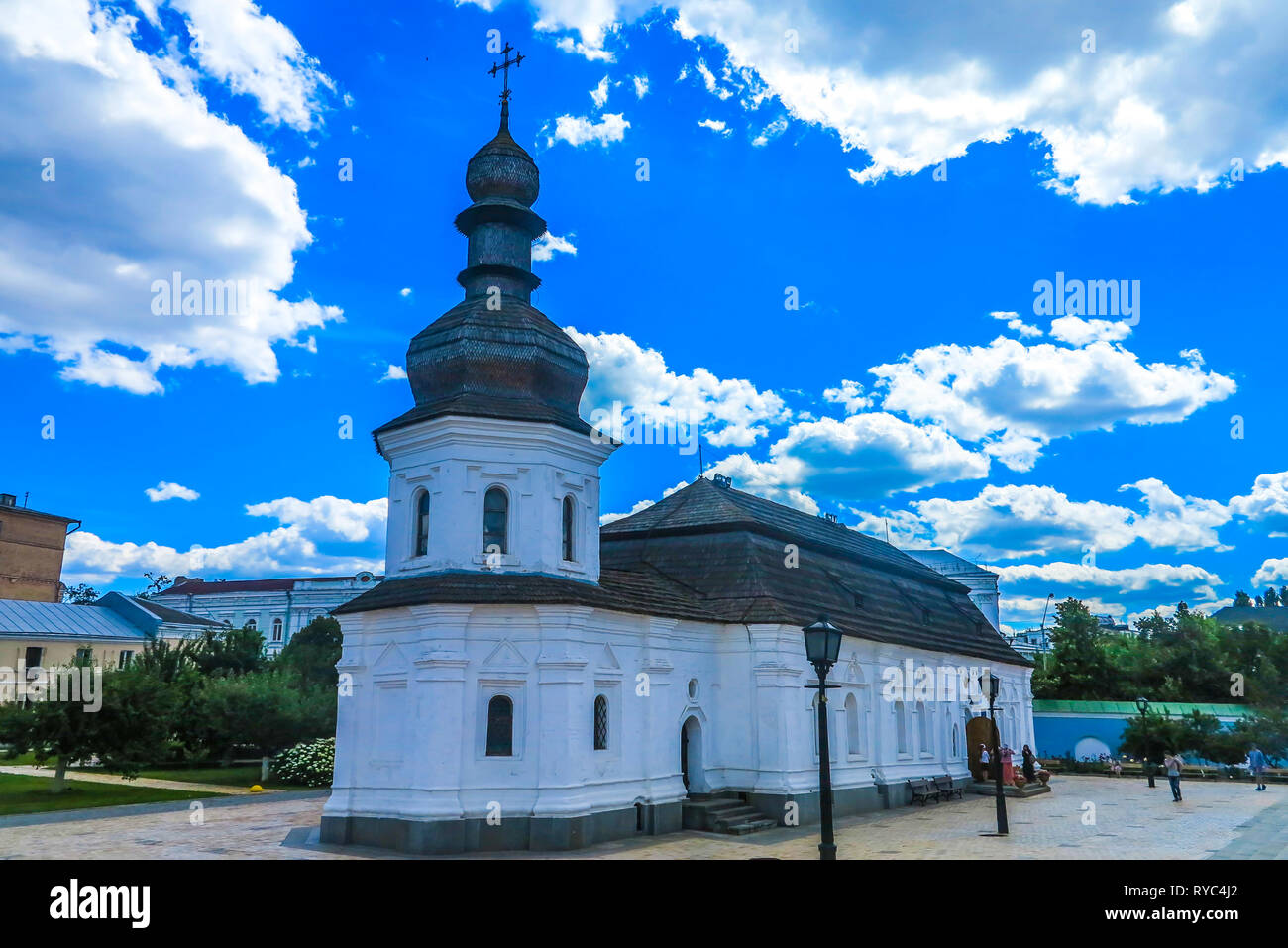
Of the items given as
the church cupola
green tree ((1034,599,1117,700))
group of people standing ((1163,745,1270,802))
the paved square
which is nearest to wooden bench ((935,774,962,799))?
the paved square

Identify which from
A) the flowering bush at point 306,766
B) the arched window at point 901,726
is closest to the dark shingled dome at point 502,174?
the arched window at point 901,726

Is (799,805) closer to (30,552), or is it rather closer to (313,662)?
(313,662)

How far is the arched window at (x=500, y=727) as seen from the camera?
1947 cm

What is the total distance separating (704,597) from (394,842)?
10.8m

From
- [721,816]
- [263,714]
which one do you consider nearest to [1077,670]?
[721,816]

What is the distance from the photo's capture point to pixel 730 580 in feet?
87.2

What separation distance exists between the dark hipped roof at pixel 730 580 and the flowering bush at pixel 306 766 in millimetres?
13313

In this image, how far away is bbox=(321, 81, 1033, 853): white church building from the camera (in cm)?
1920

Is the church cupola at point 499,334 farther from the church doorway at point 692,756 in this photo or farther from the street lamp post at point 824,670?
the street lamp post at point 824,670

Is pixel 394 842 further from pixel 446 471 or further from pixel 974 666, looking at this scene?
pixel 974 666

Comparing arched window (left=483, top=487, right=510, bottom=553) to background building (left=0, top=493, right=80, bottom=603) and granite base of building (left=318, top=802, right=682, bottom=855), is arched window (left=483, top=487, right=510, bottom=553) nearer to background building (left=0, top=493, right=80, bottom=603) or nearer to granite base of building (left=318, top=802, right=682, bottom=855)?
granite base of building (left=318, top=802, right=682, bottom=855)

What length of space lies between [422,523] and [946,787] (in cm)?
1991

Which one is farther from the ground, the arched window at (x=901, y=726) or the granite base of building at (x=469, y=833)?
the arched window at (x=901, y=726)

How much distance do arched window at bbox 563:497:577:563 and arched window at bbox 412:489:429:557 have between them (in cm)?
318
